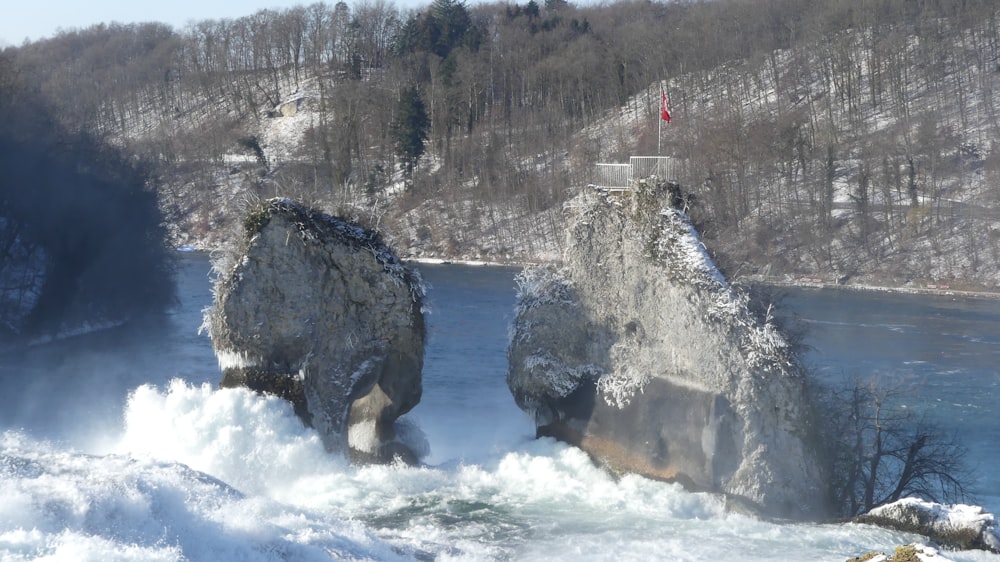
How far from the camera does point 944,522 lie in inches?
801

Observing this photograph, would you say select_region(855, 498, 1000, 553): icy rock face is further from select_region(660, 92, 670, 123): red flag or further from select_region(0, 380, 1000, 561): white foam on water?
select_region(660, 92, 670, 123): red flag

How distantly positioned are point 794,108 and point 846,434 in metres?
72.0

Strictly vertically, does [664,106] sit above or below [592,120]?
below

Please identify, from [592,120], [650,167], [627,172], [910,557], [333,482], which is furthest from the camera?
[592,120]

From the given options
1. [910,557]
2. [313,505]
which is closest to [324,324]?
[313,505]

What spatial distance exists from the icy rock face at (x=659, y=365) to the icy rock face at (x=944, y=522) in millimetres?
2485

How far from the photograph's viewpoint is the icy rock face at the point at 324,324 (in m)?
24.2

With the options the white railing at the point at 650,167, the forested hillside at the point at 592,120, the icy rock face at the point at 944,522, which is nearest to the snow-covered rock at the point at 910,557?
the icy rock face at the point at 944,522

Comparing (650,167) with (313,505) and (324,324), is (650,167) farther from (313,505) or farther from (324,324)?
(313,505)

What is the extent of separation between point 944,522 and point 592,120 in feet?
279

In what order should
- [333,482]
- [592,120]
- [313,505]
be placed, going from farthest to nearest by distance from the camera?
[592,120]
[333,482]
[313,505]

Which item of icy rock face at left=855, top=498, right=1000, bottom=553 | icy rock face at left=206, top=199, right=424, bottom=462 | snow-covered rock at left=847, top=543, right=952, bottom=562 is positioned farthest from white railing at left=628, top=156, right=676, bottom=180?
snow-covered rock at left=847, top=543, right=952, bottom=562

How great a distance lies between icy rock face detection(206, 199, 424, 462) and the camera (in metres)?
24.2

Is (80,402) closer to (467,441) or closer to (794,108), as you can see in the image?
(467,441)
